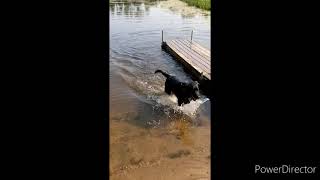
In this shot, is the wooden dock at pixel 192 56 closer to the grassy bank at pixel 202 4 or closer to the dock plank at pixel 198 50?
the dock plank at pixel 198 50

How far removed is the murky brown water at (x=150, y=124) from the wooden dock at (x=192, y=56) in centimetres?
34

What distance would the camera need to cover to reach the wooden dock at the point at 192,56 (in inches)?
380

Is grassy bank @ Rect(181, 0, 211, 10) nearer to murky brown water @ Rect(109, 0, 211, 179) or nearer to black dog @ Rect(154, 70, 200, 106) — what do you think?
murky brown water @ Rect(109, 0, 211, 179)

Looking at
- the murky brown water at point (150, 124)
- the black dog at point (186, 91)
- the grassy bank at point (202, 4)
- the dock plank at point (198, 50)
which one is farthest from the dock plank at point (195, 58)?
the grassy bank at point (202, 4)

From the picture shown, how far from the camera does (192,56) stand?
37.3 ft

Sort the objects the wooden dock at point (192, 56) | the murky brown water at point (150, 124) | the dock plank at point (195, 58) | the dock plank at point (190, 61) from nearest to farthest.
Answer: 1. the murky brown water at point (150, 124)
2. the dock plank at point (190, 61)
3. the wooden dock at point (192, 56)
4. the dock plank at point (195, 58)

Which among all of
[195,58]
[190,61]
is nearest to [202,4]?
[195,58]
